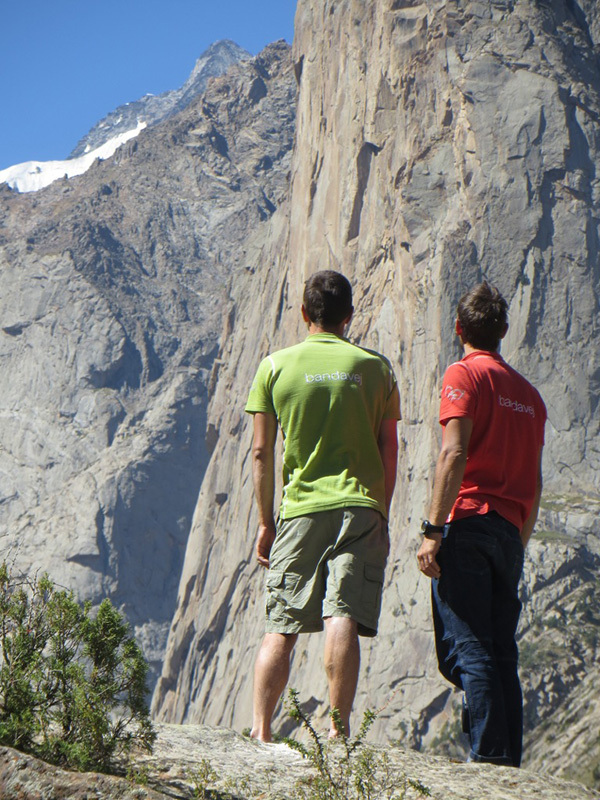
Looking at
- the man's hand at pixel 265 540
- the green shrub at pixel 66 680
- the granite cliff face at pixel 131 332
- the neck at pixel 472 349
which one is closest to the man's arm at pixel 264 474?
the man's hand at pixel 265 540

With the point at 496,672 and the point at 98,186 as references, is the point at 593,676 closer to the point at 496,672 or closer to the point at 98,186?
the point at 496,672

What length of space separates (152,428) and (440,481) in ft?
335

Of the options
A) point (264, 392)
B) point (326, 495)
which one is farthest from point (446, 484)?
point (264, 392)

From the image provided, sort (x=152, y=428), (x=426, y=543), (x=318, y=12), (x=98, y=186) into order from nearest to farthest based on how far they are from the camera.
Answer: (x=426, y=543) < (x=318, y=12) < (x=152, y=428) < (x=98, y=186)

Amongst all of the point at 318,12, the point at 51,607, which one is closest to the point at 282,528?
the point at 51,607

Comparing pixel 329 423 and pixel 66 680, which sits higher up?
pixel 329 423

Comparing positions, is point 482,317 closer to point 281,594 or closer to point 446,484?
point 446,484

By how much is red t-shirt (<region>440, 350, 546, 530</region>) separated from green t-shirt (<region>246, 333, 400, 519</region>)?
43cm

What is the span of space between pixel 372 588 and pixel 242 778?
136 centimetres

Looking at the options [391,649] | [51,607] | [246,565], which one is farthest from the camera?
[246,565]

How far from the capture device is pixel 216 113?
149875 mm

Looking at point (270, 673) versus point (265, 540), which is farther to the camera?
point (265, 540)

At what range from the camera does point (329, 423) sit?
6.14 m

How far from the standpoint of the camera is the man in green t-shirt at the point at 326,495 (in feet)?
19.5
